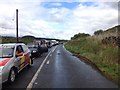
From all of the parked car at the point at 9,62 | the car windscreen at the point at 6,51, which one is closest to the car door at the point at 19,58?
the parked car at the point at 9,62

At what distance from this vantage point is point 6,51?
11914 millimetres

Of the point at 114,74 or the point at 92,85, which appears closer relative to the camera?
the point at 92,85

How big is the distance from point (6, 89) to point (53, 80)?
230cm

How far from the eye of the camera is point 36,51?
1066 inches

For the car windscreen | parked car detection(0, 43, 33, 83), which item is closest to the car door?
parked car detection(0, 43, 33, 83)

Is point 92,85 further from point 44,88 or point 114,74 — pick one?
point 114,74

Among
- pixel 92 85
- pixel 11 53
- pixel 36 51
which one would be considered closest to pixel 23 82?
pixel 11 53

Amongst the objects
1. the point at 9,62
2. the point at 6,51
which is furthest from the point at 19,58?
the point at 9,62

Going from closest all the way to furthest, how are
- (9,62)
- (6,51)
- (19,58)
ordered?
(9,62), (6,51), (19,58)

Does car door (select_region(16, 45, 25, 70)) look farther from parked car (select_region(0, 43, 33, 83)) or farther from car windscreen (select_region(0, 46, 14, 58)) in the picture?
car windscreen (select_region(0, 46, 14, 58))

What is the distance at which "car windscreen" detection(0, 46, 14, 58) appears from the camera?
11.3 m

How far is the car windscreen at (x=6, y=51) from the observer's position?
37.2 feet

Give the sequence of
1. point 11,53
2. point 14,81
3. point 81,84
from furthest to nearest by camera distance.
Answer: point 11,53
point 14,81
point 81,84

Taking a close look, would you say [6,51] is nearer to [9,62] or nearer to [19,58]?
[19,58]
